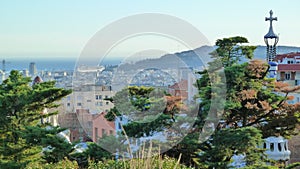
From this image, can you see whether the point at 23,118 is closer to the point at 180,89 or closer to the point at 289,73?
the point at 180,89

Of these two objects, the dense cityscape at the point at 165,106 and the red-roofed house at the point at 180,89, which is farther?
the red-roofed house at the point at 180,89

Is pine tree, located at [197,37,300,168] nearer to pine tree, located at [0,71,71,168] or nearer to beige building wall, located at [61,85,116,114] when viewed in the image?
beige building wall, located at [61,85,116,114]

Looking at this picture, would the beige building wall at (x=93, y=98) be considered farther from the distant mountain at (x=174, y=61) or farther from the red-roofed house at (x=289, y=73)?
the red-roofed house at (x=289, y=73)

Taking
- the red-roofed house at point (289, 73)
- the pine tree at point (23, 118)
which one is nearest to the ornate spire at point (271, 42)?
the red-roofed house at point (289, 73)

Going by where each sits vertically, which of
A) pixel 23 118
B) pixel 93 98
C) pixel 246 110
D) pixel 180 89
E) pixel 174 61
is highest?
pixel 174 61

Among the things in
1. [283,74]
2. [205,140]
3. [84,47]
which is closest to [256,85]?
[205,140]

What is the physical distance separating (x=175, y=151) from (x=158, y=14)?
1679 millimetres

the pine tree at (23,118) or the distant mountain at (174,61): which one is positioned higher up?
the distant mountain at (174,61)

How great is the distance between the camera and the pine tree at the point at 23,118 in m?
5.84

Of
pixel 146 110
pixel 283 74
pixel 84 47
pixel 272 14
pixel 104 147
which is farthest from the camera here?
pixel 283 74

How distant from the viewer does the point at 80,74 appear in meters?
5.58

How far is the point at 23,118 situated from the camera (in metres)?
6.64

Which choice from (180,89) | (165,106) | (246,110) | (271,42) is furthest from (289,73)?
(165,106)

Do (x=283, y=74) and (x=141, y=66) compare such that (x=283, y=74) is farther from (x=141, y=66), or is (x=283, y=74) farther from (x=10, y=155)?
(x=10, y=155)
